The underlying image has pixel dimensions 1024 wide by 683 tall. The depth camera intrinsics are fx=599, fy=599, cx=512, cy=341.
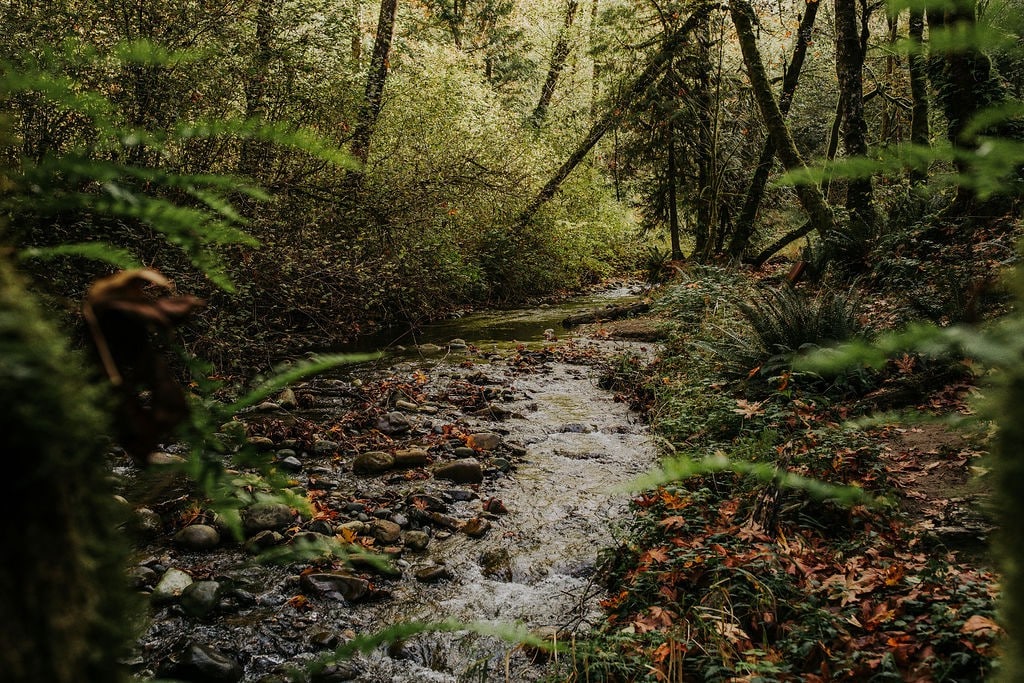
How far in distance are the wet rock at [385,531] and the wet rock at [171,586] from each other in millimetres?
1255

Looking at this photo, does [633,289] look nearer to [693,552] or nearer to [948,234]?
[948,234]

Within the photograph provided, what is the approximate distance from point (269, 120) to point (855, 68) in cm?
907

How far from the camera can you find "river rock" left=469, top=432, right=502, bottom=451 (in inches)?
247

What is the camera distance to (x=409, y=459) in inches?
234

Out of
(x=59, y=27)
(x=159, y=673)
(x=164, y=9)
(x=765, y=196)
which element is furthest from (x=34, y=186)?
(x=765, y=196)

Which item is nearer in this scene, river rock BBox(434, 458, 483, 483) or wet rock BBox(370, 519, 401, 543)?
wet rock BBox(370, 519, 401, 543)

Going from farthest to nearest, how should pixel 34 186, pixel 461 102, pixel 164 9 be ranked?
pixel 461 102 < pixel 164 9 < pixel 34 186

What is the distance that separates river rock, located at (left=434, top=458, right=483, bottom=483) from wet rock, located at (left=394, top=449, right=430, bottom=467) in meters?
0.27

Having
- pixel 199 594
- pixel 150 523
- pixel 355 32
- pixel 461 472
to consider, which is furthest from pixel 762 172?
pixel 199 594

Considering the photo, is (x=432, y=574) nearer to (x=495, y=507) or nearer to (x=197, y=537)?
(x=495, y=507)

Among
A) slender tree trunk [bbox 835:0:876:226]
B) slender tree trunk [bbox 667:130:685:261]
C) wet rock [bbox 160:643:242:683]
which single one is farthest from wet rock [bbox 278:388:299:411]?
slender tree trunk [bbox 667:130:685:261]

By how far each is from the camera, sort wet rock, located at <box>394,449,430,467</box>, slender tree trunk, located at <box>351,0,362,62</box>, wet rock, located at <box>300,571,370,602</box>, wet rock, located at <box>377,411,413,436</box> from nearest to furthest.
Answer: wet rock, located at <box>300,571,370,602</box> < wet rock, located at <box>394,449,430,467</box> < wet rock, located at <box>377,411,413,436</box> < slender tree trunk, located at <box>351,0,362,62</box>

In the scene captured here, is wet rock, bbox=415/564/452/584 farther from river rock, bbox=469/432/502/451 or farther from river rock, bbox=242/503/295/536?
river rock, bbox=469/432/502/451

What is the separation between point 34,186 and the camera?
0.85 m
